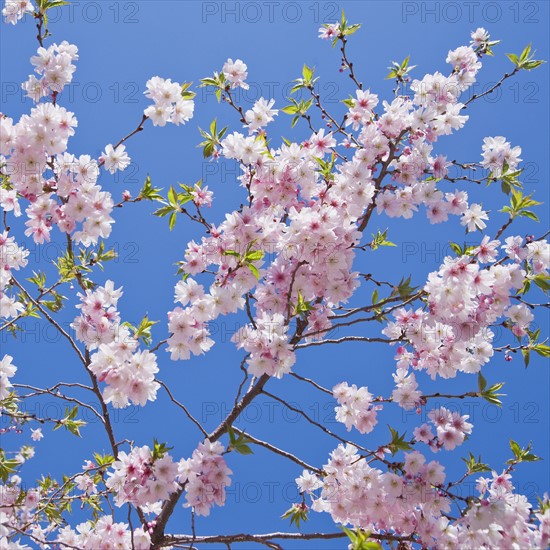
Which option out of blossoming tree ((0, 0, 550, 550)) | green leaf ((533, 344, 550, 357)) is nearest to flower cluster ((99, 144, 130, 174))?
blossoming tree ((0, 0, 550, 550))

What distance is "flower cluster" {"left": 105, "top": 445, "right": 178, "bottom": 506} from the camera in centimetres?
310

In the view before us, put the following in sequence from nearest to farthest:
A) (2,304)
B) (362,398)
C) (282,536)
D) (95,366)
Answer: (95,366), (282,536), (362,398), (2,304)

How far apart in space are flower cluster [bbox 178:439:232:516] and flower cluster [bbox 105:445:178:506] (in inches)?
3.3

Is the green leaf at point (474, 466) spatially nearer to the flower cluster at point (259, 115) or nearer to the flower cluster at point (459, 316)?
the flower cluster at point (459, 316)

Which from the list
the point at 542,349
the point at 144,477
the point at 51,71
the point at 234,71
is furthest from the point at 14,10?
the point at 542,349

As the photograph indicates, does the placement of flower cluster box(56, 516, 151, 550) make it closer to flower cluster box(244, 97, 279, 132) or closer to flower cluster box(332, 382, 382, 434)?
flower cluster box(332, 382, 382, 434)

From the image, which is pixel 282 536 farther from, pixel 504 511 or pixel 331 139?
pixel 331 139

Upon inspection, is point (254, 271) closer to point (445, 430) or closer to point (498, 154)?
point (445, 430)

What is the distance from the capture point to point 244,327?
3.35 m

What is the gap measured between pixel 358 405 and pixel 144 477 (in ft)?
5.39

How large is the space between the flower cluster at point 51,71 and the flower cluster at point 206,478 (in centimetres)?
271

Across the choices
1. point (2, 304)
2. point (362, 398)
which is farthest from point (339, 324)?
point (2, 304)

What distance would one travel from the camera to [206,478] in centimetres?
311

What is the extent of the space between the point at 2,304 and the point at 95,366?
166 cm
